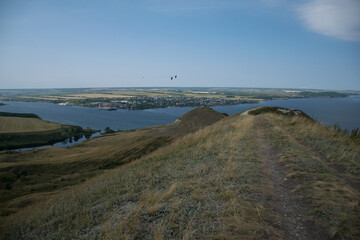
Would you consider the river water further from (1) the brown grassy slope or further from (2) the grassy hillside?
(2) the grassy hillside

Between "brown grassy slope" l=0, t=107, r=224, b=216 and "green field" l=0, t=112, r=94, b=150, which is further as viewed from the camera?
"green field" l=0, t=112, r=94, b=150

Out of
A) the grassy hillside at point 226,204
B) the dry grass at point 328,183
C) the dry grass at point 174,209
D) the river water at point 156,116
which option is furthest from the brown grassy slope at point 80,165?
the river water at point 156,116

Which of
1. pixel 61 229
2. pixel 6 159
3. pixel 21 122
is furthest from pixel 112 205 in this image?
pixel 21 122

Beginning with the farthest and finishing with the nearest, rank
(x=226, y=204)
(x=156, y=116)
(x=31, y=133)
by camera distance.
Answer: (x=156, y=116) → (x=31, y=133) → (x=226, y=204)

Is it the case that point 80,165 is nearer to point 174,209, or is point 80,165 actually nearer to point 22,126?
point 174,209

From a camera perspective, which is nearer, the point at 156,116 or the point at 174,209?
the point at 174,209

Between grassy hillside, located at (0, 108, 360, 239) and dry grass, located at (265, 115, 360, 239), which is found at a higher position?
dry grass, located at (265, 115, 360, 239)

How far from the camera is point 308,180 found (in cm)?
550

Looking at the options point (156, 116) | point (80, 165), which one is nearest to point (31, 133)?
point (80, 165)

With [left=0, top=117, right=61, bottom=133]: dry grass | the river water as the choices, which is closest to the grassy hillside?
the river water

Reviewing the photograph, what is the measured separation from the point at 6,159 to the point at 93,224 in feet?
173

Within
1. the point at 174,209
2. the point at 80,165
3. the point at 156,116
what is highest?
the point at 174,209

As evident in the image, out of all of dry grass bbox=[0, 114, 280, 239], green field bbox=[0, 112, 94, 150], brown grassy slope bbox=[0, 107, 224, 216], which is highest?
dry grass bbox=[0, 114, 280, 239]

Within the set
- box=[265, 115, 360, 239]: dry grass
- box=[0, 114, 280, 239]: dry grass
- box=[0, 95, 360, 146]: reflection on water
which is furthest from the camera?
box=[0, 95, 360, 146]: reflection on water
